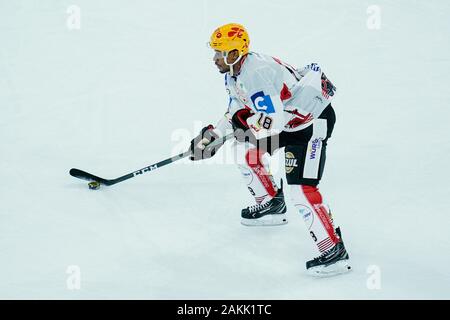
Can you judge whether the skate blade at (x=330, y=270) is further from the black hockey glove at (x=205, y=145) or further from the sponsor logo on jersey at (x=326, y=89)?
the black hockey glove at (x=205, y=145)

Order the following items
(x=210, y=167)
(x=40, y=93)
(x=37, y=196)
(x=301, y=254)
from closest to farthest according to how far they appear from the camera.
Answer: (x=301, y=254)
(x=37, y=196)
(x=210, y=167)
(x=40, y=93)

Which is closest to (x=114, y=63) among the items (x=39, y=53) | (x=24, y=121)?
(x=39, y=53)

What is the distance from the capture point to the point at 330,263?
445 centimetres

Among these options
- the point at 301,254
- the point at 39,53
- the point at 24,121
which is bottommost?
the point at 301,254

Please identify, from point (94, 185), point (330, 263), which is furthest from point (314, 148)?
point (94, 185)

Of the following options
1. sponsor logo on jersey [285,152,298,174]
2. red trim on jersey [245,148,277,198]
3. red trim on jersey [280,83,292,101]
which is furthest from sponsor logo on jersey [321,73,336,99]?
red trim on jersey [245,148,277,198]

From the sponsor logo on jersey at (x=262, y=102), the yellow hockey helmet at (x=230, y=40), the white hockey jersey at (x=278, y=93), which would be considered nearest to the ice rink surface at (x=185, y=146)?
the white hockey jersey at (x=278, y=93)

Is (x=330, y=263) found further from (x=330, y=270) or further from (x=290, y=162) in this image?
(x=290, y=162)

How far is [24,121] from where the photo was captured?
296 inches

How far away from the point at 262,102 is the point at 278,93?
4.6 inches

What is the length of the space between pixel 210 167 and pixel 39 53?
137 inches

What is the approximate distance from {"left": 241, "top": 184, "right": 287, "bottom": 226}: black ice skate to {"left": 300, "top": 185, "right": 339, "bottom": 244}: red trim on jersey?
0.95 m

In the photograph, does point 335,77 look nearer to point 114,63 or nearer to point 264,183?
point 114,63

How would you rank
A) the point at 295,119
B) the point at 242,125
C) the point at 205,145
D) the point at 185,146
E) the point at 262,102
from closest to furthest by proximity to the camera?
the point at 262,102 → the point at 295,119 → the point at 242,125 → the point at 205,145 → the point at 185,146
